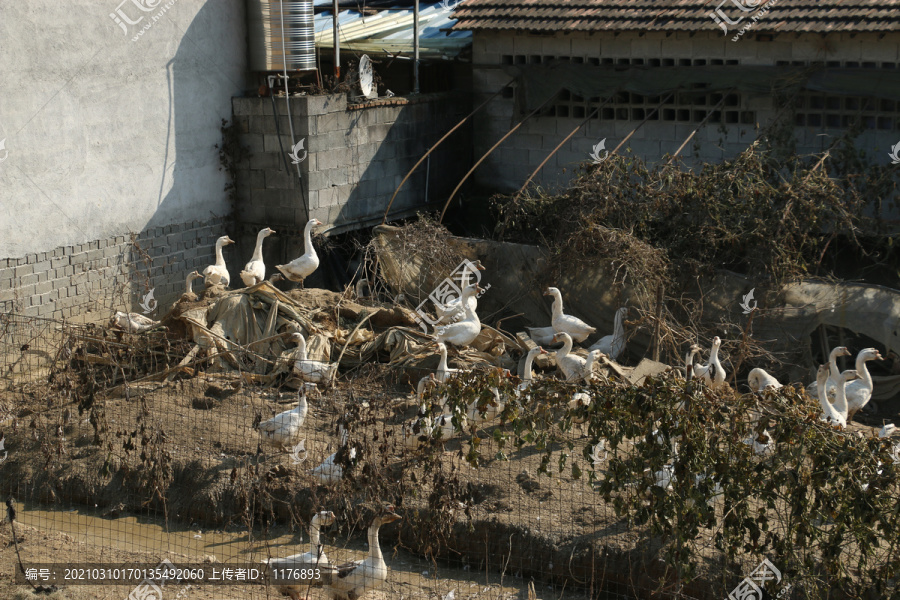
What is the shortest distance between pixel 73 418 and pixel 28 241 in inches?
129

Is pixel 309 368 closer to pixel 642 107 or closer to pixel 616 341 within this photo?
pixel 616 341

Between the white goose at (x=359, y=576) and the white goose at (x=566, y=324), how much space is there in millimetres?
5115

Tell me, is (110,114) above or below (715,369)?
above

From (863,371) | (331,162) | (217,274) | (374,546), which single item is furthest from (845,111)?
(374,546)

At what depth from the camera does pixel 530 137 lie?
16.2m

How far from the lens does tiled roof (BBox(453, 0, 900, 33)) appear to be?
513 inches

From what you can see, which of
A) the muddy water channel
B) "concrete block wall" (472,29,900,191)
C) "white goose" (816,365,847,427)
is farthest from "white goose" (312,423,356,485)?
"concrete block wall" (472,29,900,191)

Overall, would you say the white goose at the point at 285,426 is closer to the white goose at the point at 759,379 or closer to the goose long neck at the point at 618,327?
the goose long neck at the point at 618,327

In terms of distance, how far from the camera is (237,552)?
8.33 metres

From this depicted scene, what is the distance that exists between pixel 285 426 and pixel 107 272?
5.45 metres

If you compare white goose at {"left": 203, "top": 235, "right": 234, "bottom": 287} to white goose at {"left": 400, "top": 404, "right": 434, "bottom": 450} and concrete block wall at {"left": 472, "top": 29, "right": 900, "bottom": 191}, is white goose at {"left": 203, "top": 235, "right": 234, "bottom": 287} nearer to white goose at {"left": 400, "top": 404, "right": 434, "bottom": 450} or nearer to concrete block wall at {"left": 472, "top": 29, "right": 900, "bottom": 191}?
white goose at {"left": 400, "top": 404, "right": 434, "bottom": 450}

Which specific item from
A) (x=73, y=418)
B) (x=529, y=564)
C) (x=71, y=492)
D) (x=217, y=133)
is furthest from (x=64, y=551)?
(x=217, y=133)

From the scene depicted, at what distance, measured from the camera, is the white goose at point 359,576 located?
6879 mm

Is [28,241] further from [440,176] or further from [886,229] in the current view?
[886,229]
